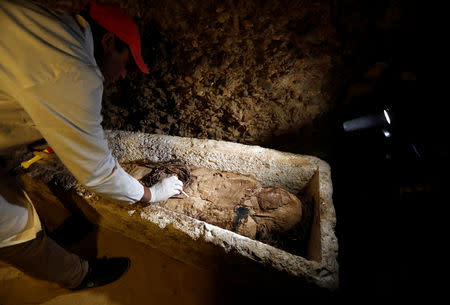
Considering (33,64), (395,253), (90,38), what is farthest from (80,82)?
(395,253)

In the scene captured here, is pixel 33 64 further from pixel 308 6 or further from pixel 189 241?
pixel 308 6

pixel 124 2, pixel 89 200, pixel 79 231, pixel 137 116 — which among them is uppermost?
pixel 124 2

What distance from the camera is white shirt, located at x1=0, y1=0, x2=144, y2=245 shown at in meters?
0.80

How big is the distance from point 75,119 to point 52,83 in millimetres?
167

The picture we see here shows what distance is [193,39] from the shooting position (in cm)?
195

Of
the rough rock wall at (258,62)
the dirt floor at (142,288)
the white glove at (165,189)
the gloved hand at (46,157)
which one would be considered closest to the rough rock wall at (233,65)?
the rough rock wall at (258,62)

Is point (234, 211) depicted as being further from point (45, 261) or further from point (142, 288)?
point (45, 261)

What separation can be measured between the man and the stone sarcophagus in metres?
0.50

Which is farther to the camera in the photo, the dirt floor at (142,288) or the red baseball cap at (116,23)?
the dirt floor at (142,288)

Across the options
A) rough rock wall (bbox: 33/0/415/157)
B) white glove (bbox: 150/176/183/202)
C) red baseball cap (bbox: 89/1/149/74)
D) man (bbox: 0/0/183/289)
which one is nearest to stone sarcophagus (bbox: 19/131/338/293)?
white glove (bbox: 150/176/183/202)

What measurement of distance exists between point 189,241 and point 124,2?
8.47ft

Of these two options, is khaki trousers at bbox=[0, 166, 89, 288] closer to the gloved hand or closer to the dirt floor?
the dirt floor

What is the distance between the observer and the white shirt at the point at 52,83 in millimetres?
799

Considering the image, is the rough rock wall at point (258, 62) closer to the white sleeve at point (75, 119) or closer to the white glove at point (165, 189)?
the white glove at point (165, 189)
